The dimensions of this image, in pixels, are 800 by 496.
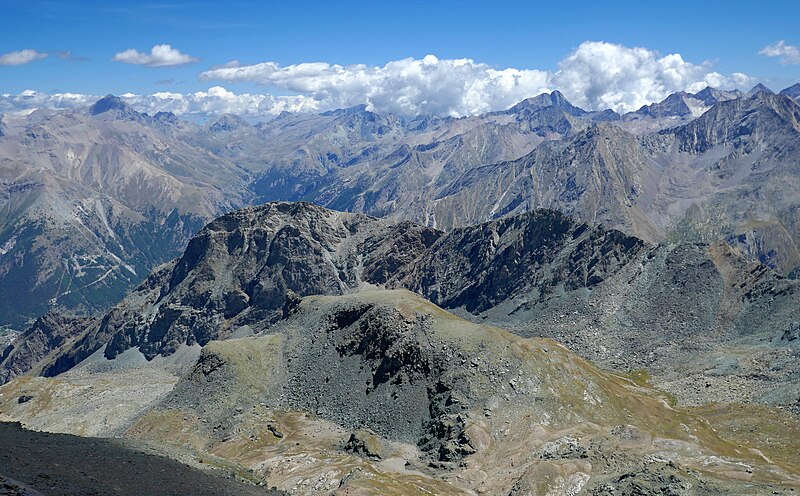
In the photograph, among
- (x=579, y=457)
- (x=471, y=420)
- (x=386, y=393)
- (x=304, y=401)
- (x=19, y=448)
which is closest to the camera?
(x=19, y=448)

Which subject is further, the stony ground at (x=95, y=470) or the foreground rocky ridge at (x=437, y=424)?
the foreground rocky ridge at (x=437, y=424)

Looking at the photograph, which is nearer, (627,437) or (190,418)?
(627,437)

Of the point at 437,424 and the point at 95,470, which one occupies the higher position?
the point at 95,470

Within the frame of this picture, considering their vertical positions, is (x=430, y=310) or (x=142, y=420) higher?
(x=430, y=310)

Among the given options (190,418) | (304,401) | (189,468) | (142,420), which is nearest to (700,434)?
(304,401)

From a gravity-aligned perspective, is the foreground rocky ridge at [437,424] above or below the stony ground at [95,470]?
below

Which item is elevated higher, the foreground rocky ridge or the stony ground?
the stony ground

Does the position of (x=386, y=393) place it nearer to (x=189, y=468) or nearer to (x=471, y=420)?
(x=471, y=420)

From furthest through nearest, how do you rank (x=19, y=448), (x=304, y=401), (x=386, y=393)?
(x=304, y=401) < (x=386, y=393) < (x=19, y=448)

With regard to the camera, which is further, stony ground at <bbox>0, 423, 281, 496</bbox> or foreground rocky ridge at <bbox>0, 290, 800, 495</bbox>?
foreground rocky ridge at <bbox>0, 290, 800, 495</bbox>

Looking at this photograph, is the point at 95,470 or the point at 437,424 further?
the point at 437,424

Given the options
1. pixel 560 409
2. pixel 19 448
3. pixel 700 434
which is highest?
pixel 19 448
